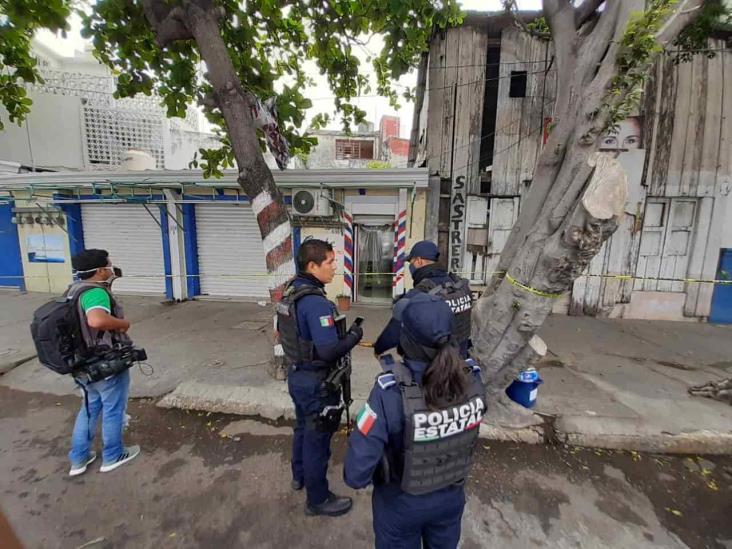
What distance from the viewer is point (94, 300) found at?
239cm

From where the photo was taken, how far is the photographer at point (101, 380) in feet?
7.90

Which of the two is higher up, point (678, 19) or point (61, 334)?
point (678, 19)

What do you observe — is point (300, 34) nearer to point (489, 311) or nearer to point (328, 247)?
point (328, 247)

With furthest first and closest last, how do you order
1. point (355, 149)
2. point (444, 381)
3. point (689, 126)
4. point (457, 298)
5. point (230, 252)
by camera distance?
point (355, 149), point (230, 252), point (689, 126), point (457, 298), point (444, 381)

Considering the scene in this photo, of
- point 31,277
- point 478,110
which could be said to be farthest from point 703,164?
point 31,277

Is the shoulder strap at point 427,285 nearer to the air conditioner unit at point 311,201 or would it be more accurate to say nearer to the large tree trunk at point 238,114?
the large tree trunk at point 238,114

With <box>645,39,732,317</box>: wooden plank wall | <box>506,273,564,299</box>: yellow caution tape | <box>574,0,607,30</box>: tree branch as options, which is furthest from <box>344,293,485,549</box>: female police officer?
<box>645,39,732,317</box>: wooden plank wall

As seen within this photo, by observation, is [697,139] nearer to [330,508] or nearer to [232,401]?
[330,508]

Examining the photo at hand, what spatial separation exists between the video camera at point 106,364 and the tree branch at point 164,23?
3.55 m

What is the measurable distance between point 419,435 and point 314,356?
1.01 m

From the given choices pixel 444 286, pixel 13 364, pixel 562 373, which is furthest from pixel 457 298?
pixel 13 364

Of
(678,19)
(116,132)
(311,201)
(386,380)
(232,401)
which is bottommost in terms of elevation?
(232,401)

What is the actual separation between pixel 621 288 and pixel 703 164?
2.75 m

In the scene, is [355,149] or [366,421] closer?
[366,421]
